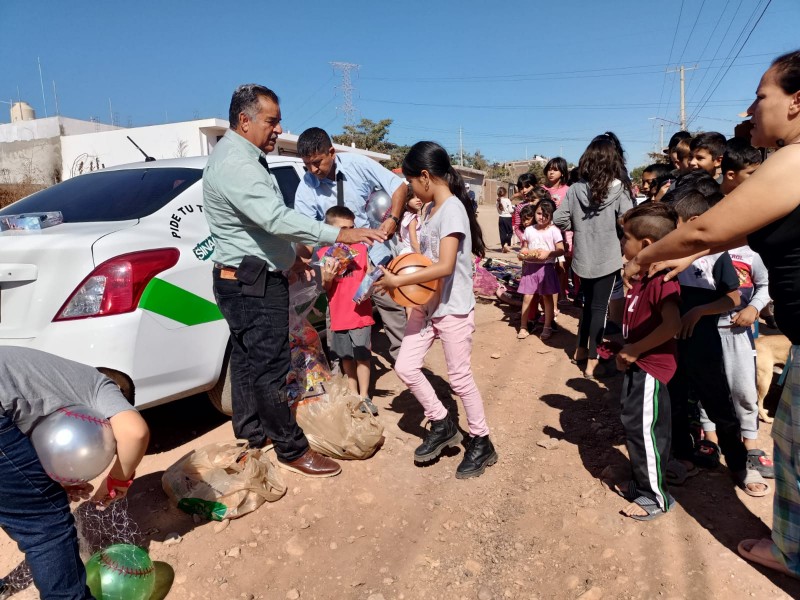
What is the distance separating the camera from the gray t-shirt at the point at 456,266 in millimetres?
2984

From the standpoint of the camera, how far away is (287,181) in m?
4.33

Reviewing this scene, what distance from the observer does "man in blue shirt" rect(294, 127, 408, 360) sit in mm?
3814

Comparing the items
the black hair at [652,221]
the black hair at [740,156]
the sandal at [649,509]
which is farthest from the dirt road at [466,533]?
the black hair at [740,156]

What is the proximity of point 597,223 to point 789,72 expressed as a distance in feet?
9.54

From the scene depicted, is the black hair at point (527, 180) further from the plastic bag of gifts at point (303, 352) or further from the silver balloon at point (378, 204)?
the plastic bag of gifts at point (303, 352)

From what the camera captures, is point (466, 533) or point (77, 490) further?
point (466, 533)

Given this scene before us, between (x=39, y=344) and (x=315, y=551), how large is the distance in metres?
1.68

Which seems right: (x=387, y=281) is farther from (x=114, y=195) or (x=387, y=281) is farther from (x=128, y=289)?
(x=114, y=195)

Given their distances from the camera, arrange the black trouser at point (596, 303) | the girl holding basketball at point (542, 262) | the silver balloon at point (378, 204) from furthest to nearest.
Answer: the girl holding basketball at point (542, 262) < the black trouser at point (596, 303) < the silver balloon at point (378, 204)

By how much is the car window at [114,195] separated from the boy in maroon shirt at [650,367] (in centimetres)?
274

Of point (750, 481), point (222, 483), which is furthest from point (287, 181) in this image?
point (750, 481)

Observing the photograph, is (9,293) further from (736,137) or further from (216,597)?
(736,137)

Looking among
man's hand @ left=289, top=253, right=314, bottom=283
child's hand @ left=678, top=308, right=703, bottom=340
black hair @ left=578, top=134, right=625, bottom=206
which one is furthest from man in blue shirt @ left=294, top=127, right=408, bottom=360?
child's hand @ left=678, top=308, right=703, bottom=340

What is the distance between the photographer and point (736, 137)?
3182mm
